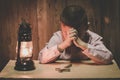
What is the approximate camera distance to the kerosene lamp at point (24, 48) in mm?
3686

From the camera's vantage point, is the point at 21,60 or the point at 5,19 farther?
the point at 5,19

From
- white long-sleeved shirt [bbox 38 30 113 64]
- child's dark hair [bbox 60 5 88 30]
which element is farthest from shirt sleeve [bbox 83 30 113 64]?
child's dark hair [bbox 60 5 88 30]

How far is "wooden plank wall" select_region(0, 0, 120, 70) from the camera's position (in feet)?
14.8

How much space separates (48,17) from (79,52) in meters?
0.74

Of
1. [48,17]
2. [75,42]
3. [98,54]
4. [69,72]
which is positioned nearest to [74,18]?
[75,42]

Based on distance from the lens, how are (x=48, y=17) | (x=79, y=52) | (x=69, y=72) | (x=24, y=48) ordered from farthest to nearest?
(x=48, y=17) → (x=79, y=52) → (x=24, y=48) → (x=69, y=72)

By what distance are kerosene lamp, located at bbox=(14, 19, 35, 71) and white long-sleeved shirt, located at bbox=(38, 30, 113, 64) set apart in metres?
0.25

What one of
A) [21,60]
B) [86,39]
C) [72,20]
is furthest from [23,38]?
[86,39]

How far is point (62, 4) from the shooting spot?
178 inches

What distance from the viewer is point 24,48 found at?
3738mm

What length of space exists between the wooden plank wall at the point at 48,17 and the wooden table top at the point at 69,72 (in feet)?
2.44

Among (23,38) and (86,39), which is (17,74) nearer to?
(23,38)

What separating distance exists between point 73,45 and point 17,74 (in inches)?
36.5

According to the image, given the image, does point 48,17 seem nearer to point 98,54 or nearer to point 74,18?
point 74,18
